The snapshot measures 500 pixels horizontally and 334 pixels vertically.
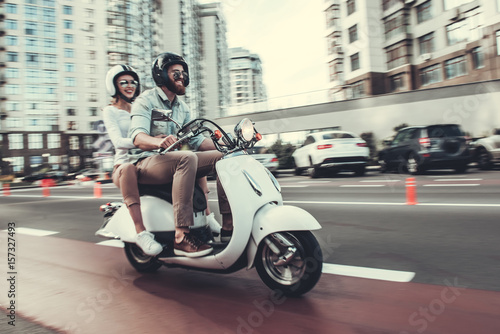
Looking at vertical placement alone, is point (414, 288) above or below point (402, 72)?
below

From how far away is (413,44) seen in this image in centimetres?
3125

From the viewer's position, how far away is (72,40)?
63.7 meters

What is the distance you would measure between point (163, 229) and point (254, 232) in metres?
0.92

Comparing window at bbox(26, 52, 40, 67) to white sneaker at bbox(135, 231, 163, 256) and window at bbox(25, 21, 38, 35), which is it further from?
white sneaker at bbox(135, 231, 163, 256)

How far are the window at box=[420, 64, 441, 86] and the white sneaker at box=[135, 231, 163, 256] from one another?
98.3ft

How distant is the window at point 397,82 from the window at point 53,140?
49.1m

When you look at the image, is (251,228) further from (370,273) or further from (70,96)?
(70,96)

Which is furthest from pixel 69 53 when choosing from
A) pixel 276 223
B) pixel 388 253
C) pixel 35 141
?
pixel 276 223

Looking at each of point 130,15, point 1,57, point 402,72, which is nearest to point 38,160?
point 1,57

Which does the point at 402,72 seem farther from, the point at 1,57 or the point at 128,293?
the point at 1,57

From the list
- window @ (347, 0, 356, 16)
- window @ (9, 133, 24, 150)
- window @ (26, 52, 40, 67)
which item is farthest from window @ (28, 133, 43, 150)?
window @ (347, 0, 356, 16)

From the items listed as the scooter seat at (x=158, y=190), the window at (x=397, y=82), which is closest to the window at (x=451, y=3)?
the window at (x=397, y=82)

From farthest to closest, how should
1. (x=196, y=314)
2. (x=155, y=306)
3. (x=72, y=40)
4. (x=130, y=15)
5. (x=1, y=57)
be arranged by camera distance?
(x=130, y=15) → (x=72, y=40) → (x=1, y=57) → (x=155, y=306) → (x=196, y=314)

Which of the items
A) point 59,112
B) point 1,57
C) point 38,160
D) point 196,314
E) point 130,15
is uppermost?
point 130,15
